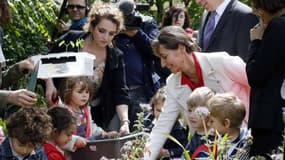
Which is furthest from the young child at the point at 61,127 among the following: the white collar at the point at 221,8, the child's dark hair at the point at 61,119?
the white collar at the point at 221,8

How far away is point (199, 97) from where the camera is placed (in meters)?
5.77

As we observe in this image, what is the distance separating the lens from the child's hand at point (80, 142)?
664cm

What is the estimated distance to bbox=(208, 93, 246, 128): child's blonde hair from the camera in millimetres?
5535

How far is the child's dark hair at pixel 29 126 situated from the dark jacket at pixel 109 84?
1.39m

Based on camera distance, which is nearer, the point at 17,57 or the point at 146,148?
the point at 146,148

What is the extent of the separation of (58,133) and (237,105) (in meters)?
1.65

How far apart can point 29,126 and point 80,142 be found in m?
0.80

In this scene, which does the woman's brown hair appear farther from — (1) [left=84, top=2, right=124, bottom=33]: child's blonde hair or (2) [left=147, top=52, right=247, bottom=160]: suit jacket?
(1) [left=84, top=2, right=124, bottom=33]: child's blonde hair

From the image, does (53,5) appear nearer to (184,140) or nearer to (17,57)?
(17,57)

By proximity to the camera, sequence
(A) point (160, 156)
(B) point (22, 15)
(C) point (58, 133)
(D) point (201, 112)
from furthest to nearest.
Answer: (B) point (22, 15) < (C) point (58, 133) < (A) point (160, 156) < (D) point (201, 112)

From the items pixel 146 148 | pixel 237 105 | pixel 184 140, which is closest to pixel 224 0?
pixel 184 140

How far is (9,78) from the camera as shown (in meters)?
6.41

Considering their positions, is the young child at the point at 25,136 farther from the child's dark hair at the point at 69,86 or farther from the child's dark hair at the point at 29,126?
the child's dark hair at the point at 69,86

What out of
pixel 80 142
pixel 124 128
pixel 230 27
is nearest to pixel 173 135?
pixel 124 128
